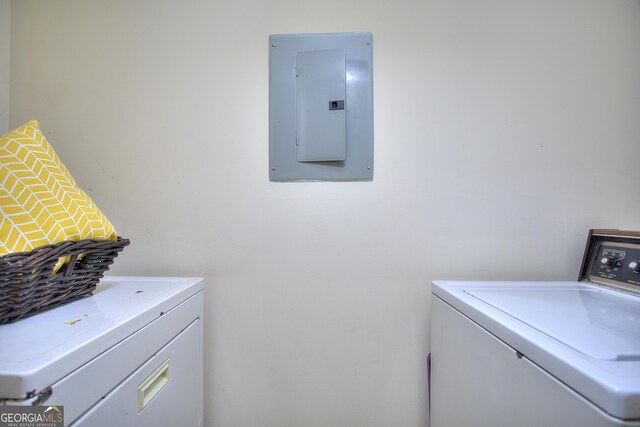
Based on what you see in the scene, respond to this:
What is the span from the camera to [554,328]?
546 mm

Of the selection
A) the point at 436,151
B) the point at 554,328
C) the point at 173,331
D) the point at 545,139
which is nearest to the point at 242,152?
the point at 173,331

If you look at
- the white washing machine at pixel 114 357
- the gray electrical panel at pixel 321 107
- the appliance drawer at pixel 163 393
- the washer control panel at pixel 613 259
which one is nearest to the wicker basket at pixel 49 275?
the white washing machine at pixel 114 357

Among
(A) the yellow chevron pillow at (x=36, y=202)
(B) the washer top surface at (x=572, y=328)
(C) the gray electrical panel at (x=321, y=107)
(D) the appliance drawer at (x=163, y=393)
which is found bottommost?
(D) the appliance drawer at (x=163, y=393)

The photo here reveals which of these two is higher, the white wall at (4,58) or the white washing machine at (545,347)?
the white wall at (4,58)

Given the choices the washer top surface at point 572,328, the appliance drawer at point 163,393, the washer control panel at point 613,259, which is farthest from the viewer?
the washer control panel at point 613,259

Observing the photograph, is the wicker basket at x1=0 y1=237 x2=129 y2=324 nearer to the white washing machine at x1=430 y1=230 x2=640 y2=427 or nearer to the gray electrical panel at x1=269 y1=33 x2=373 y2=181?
the gray electrical panel at x1=269 y1=33 x2=373 y2=181

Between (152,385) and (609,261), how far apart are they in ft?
4.64

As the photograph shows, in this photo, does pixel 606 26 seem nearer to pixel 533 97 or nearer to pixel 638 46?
pixel 638 46

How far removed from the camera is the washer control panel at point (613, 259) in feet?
2.62

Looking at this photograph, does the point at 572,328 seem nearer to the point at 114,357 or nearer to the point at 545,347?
the point at 545,347

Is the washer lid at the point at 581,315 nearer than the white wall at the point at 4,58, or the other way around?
the washer lid at the point at 581,315

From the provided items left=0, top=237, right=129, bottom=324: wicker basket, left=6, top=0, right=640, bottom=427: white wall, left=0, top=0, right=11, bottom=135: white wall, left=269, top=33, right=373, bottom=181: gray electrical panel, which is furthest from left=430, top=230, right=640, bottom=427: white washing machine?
left=0, top=0, right=11, bottom=135: white wall

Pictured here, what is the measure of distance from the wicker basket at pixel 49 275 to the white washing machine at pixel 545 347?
98 centimetres

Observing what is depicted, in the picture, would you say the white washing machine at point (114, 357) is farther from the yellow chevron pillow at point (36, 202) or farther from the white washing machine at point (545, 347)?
the white washing machine at point (545, 347)
